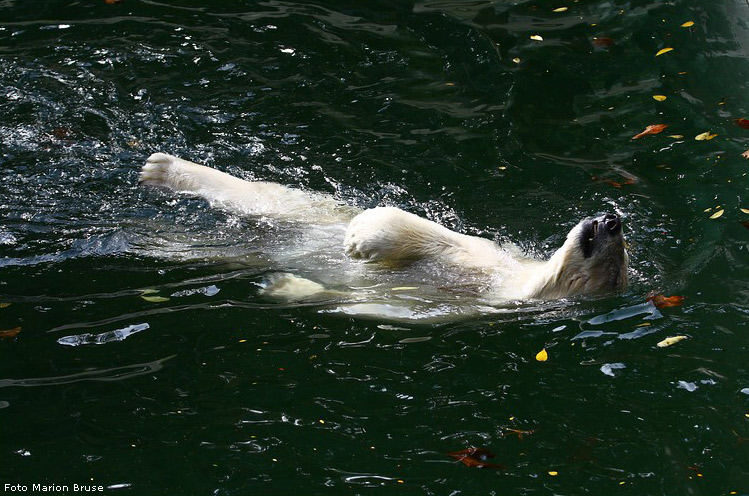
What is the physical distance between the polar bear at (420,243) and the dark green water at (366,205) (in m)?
0.15

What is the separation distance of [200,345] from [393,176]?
9.46 ft

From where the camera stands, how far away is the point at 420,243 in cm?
582

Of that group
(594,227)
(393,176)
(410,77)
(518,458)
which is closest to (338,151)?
(393,176)

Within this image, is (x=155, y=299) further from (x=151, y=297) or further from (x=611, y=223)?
(x=611, y=223)

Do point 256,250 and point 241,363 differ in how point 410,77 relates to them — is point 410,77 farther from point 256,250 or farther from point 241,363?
point 241,363

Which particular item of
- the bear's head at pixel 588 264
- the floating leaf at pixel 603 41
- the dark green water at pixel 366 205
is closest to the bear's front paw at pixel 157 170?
the dark green water at pixel 366 205

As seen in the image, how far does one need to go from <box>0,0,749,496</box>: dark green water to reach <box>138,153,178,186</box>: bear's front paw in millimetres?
141

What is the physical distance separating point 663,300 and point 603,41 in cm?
481

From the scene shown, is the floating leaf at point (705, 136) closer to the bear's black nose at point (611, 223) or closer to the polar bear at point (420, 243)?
the polar bear at point (420, 243)

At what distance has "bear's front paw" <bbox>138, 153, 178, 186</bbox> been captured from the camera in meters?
6.54

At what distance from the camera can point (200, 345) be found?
504cm

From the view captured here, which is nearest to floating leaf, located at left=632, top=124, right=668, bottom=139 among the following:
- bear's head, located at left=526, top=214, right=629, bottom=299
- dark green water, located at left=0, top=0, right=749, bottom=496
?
dark green water, located at left=0, top=0, right=749, bottom=496

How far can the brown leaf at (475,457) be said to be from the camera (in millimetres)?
4105

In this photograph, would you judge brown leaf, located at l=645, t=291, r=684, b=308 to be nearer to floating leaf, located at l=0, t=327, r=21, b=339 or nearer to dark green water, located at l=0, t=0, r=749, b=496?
dark green water, located at l=0, t=0, r=749, b=496
